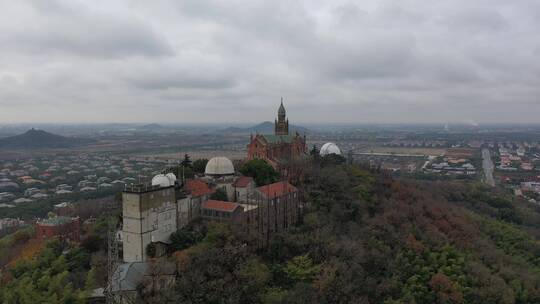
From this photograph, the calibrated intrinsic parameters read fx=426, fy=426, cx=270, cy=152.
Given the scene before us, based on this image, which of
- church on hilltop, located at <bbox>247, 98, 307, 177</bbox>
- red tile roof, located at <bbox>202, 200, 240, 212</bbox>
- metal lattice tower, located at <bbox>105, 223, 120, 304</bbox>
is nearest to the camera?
metal lattice tower, located at <bbox>105, 223, 120, 304</bbox>

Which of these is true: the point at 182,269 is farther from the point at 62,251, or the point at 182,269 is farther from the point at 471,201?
the point at 471,201

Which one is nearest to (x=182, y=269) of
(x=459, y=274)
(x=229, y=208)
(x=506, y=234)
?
(x=229, y=208)

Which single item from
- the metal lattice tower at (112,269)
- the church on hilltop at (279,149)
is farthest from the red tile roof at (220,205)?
the church on hilltop at (279,149)

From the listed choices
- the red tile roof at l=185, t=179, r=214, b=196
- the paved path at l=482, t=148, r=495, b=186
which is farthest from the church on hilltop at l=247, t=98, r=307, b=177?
the paved path at l=482, t=148, r=495, b=186

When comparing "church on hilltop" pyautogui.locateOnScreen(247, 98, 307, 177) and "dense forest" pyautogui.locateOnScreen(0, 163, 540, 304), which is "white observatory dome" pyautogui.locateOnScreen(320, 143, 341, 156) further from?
"dense forest" pyautogui.locateOnScreen(0, 163, 540, 304)

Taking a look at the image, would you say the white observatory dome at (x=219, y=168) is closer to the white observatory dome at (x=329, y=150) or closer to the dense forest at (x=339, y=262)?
the dense forest at (x=339, y=262)

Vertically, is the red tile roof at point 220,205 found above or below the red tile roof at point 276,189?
below
